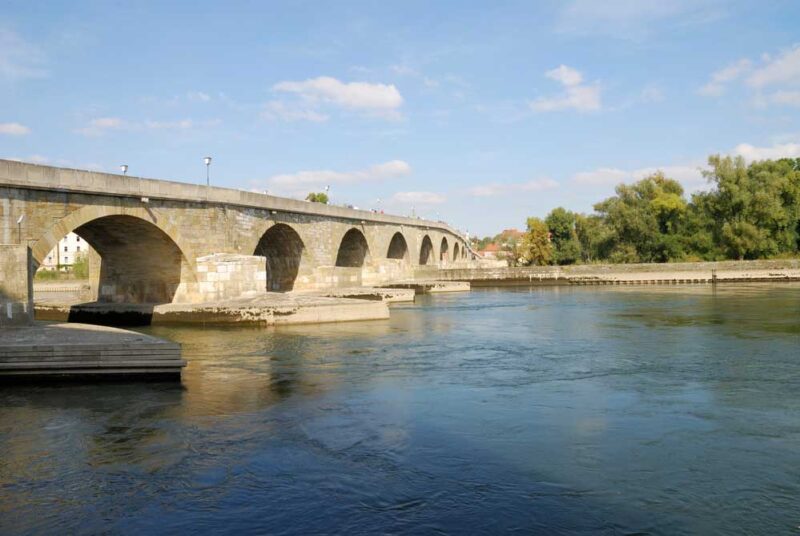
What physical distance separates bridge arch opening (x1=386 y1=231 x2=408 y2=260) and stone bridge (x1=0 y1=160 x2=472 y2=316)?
1506 cm

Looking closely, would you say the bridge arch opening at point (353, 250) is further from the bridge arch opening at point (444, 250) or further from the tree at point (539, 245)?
the tree at point (539, 245)

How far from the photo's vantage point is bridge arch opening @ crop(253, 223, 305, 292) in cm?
3662

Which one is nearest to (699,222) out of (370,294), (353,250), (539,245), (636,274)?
(636,274)

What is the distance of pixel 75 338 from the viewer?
13.8 m

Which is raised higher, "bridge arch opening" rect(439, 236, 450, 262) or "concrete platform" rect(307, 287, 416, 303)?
"bridge arch opening" rect(439, 236, 450, 262)

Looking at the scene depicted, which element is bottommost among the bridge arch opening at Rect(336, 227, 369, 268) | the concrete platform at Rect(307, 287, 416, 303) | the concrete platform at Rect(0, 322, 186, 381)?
the concrete platform at Rect(0, 322, 186, 381)

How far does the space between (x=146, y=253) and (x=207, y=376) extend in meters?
14.2

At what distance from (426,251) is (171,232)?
48150 millimetres

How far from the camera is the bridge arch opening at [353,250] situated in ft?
150

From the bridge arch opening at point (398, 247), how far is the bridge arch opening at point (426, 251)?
6656 mm

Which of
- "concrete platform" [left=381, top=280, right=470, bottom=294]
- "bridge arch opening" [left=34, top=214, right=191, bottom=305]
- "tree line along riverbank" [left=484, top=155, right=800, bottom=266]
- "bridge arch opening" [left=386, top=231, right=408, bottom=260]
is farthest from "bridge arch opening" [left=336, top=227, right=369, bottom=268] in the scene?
"tree line along riverbank" [left=484, top=155, right=800, bottom=266]

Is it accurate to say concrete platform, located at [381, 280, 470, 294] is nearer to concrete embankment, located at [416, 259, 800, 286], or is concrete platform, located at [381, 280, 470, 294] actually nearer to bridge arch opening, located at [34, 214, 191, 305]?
concrete embankment, located at [416, 259, 800, 286]

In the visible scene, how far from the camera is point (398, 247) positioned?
196ft

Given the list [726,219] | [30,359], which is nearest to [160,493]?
[30,359]
